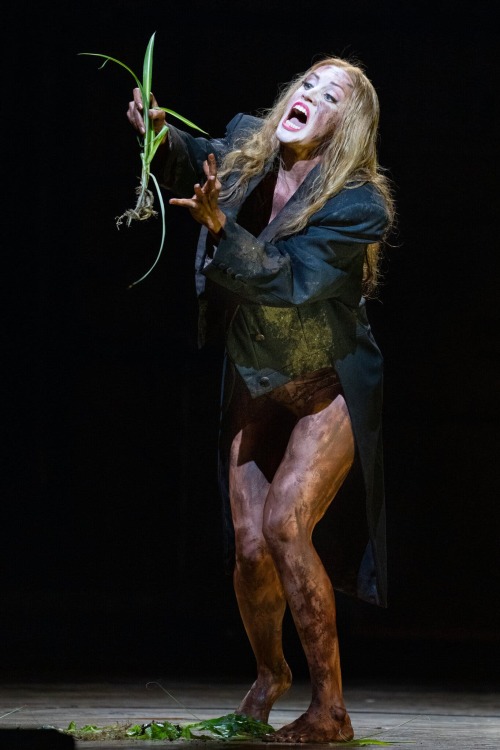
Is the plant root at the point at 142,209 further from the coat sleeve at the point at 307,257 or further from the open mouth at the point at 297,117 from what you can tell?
the open mouth at the point at 297,117

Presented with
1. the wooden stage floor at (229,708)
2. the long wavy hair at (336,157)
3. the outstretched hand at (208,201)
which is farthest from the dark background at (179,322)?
the outstretched hand at (208,201)

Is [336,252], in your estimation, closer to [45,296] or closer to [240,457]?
[240,457]

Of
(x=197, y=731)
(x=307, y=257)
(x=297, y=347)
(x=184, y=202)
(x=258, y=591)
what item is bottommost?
(x=197, y=731)

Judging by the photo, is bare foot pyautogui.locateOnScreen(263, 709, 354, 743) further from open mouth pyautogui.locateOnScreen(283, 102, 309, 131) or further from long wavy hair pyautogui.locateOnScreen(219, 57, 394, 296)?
open mouth pyautogui.locateOnScreen(283, 102, 309, 131)

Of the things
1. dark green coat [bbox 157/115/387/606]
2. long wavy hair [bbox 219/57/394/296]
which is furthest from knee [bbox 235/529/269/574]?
long wavy hair [bbox 219/57/394/296]

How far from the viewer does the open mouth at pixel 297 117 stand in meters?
2.79

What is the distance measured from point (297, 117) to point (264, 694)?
125 cm

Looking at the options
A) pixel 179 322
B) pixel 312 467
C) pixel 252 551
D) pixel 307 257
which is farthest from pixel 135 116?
pixel 179 322

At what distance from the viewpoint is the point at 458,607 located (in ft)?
18.1

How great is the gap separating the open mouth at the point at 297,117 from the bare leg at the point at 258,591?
0.74 meters

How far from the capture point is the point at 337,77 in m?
2.82

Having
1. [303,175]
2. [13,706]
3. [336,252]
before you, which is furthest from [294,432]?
[13,706]

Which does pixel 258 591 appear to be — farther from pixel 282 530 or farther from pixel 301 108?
pixel 301 108

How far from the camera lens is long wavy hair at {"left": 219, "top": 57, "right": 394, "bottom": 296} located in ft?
8.80
